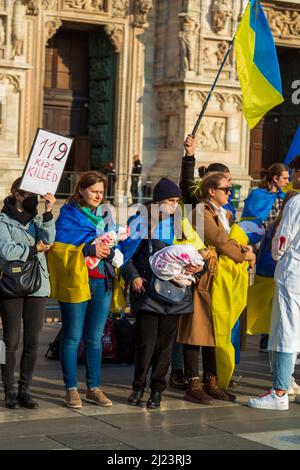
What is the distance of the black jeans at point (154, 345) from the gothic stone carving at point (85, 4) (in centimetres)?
1429

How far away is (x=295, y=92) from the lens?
2502 cm

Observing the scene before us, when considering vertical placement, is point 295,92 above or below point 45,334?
above

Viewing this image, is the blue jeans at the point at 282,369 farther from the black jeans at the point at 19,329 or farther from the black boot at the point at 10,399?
the black boot at the point at 10,399

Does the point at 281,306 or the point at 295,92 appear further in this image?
the point at 295,92

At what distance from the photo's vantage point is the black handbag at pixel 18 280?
7.94 metres

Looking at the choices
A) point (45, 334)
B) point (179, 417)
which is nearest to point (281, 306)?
point (179, 417)

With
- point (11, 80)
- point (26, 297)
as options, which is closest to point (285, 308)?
point (26, 297)

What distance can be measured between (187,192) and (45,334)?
3762 mm

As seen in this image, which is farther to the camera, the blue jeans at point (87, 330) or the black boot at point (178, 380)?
the black boot at point (178, 380)

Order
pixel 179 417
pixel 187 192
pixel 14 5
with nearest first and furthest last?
pixel 179 417
pixel 187 192
pixel 14 5

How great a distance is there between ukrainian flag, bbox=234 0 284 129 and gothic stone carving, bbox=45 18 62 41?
36.4ft

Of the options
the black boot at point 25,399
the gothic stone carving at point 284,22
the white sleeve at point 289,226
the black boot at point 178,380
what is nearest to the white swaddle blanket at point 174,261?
the white sleeve at point 289,226

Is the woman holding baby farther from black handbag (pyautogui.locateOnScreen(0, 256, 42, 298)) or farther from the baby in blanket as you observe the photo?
black handbag (pyautogui.locateOnScreen(0, 256, 42, 298))
